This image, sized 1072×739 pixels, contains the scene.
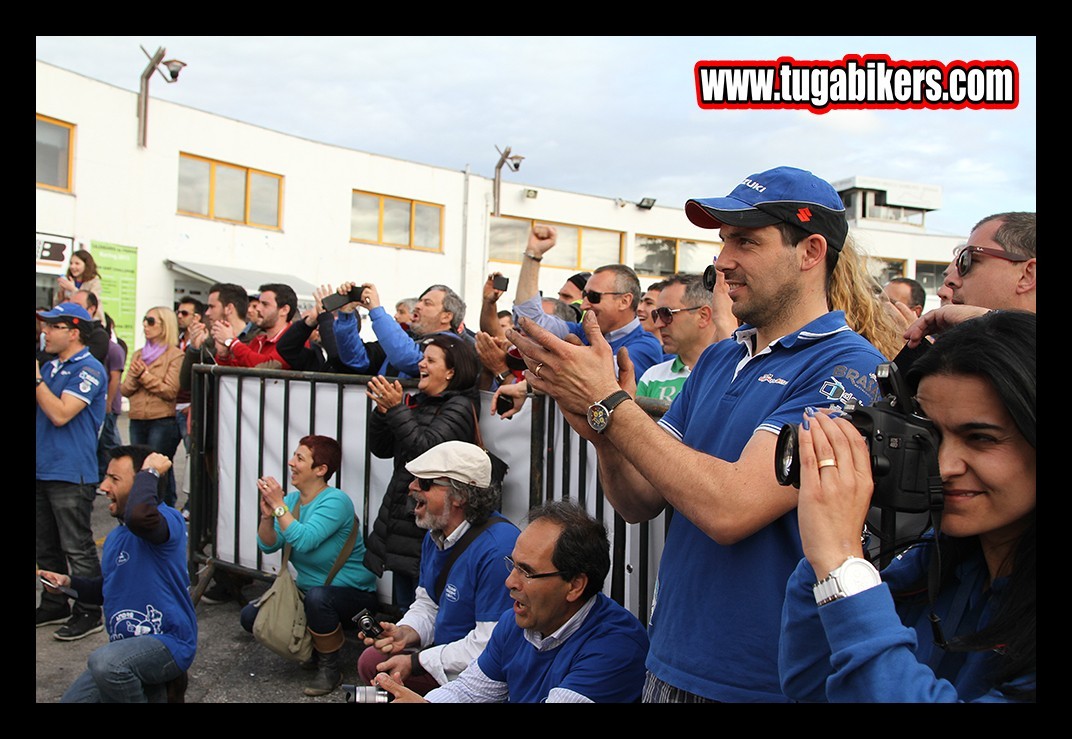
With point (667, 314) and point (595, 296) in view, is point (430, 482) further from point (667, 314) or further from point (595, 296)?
point (595, 296)

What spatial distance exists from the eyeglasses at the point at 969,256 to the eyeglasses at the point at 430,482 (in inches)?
88.9

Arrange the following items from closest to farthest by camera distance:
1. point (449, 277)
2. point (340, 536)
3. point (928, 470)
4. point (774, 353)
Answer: point (928, 470), point (774, 353), point (340, 536), point (449, 277)

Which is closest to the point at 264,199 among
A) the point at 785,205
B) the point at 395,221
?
the point at 395,221

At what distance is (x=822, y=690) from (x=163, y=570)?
343 cm

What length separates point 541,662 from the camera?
9.74 ft

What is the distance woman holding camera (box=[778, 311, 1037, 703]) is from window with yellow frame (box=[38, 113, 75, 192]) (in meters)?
16.4

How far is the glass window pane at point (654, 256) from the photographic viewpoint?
84.3ft

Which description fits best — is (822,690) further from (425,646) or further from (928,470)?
(425,646)

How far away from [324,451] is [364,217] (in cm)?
1667

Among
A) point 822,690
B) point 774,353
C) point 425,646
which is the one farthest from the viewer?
point 425,646

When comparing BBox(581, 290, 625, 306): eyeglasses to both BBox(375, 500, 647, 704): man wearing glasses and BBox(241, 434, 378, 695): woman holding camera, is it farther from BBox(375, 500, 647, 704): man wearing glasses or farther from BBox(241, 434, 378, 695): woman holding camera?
BBox(375, 500, 647, 704): man wearing glasses

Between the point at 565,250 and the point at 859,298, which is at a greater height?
the point at 565,250

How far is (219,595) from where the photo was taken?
5.97 metres
